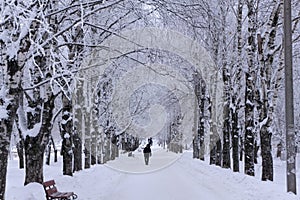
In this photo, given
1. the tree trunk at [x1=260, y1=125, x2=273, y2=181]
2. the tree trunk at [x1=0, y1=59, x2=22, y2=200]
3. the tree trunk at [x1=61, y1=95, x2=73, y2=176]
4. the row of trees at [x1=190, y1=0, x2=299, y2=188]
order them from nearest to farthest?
the tree trunk at [x1=0, y1=59, x2=22, y2=200] → the tree trunk at [x1=260, y1=125, x2=273, y2=181] → the row of trees at [x1=190, y1=0, x2=299, y2=188] → the tree trunk at [x1=61, y1=95, x2=73, y2=176]

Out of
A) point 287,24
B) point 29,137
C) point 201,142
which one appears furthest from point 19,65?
point 201,142

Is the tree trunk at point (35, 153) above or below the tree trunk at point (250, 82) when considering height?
below

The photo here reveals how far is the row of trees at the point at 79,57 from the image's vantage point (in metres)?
9.38

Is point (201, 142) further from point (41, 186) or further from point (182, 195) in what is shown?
point (41, 186)

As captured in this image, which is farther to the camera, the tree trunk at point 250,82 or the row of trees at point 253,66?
the tree trunk at point 250,82

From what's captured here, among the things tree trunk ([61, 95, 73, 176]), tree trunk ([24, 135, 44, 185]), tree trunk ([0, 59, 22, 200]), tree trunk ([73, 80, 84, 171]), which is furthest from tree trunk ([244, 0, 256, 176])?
tree trunk ([0, 59, 22, 200])

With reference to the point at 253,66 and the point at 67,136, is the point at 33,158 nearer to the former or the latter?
the point at 67,136

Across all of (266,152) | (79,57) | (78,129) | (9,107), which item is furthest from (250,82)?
(9,107)

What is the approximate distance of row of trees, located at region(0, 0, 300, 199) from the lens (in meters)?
9.38

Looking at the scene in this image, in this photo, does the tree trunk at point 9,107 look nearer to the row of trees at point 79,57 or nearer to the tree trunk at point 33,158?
the row of trees at point 79,57

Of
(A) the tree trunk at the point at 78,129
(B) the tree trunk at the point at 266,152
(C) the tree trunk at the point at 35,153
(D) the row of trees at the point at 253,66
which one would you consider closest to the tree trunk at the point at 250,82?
(D) the row of trees at the point at 253,66

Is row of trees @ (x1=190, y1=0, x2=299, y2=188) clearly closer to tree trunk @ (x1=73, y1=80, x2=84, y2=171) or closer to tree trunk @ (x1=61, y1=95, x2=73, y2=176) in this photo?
tree trunk @ (x1=61, y1=95, x2=73, y2=176)

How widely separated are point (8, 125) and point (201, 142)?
25866 millimetres

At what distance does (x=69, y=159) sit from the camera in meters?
18.9
